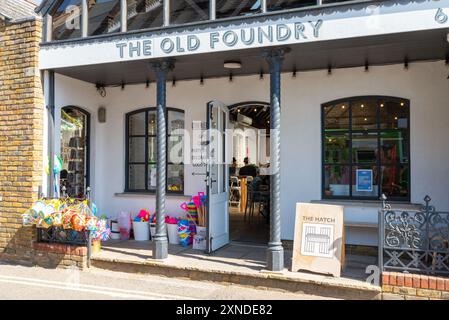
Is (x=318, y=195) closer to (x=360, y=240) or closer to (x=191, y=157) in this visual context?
(x=360, y=240)

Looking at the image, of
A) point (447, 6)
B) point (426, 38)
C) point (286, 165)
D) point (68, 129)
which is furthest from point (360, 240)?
point (68, 129)

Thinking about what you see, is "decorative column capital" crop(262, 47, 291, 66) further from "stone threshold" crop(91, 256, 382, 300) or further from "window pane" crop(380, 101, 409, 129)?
"stone threshold" crop(91, 256, 382, 300)

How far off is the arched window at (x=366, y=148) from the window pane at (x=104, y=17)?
11.7 feet

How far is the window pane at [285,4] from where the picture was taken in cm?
534

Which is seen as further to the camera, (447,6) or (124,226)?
(124,226)

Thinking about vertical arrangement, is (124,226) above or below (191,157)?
below

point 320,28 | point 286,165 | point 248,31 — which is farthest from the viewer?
point 286,165

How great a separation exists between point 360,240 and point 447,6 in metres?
3.52

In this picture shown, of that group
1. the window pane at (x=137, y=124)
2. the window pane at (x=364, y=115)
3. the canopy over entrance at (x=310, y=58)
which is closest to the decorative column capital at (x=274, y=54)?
the canopy over entrance at (x=310, y=58)

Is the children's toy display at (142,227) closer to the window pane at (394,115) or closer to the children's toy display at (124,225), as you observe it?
the children's toy display at (124,225)

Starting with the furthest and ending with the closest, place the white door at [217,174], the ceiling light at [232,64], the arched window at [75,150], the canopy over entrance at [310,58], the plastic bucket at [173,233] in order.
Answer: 1. the arched window at [75,150]
2. the plastic bucket at [173,233]
3. the white door at [217,174]
4. the ceiling light at [232,64]
5. the canopy over entrance at [310,58]

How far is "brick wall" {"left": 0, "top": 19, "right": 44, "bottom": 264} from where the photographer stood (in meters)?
6.59

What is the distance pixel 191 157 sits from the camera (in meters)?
7.78

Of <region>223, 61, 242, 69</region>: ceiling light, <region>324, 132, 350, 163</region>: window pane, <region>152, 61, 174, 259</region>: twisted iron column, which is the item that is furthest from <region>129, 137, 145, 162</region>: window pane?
<region>324, 132, 350, 163</region>: window pane
